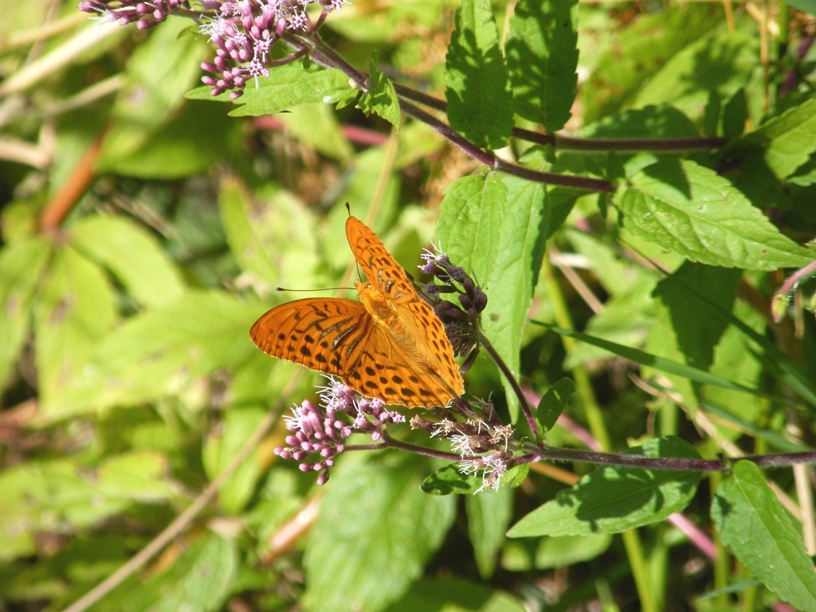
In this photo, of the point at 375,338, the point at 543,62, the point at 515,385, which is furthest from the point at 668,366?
the point at 543,62

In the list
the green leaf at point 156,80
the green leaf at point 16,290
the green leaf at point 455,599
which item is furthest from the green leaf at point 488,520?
the green leaf at point 16,290

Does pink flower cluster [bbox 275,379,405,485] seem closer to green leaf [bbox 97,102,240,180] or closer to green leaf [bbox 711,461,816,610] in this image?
green leaf [bbox 711,461,816,610]

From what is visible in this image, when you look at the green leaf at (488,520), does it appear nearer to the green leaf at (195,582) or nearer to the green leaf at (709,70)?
the green leaf at (195,582)

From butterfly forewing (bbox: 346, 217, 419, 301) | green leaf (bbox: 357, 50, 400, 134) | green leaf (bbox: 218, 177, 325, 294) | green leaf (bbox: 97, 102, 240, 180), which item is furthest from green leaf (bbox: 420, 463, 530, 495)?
green leaf (bbox: 97, 102, 240, 180)

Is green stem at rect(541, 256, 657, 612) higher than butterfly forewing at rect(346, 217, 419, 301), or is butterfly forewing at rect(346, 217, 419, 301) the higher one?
butterfly forewing at rect(346, 217, 419, 301)

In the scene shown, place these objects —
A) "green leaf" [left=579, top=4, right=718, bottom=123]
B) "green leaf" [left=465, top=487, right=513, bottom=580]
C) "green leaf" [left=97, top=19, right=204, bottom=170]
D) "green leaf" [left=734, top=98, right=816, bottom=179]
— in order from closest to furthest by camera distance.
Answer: "green leaf" [left=734, top=98, right=816, bottom=179] → "green leaf" [left=579, top=4, right=718, bottom=123] → "green leaf" [left=465, top=487, right=513, bottom=580] → "green leaf" [left=97, top=19, right=204, bottom=170]

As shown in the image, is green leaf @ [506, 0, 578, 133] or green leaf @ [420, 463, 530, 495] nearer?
green leaf @ [420, 463, 530, 495]

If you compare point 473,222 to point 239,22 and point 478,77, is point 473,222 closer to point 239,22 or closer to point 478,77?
point 478,77
